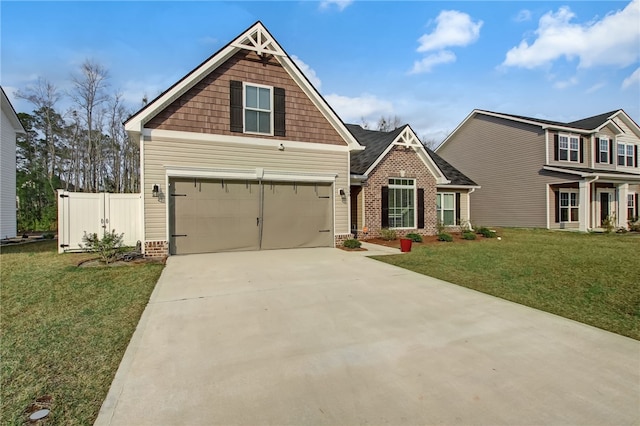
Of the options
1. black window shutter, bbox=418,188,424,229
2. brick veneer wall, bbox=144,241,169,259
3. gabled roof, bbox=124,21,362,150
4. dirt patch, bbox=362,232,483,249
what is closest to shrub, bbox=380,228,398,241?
dirt patch, bbox=362,232,483,249

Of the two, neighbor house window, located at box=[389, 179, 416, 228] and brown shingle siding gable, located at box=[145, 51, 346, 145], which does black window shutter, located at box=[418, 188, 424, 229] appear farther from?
brown shingle siding gable, located at box=[145, 51, 346, 145]

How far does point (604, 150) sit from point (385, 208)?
692 inches

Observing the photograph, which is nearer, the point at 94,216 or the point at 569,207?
the point at 94,216

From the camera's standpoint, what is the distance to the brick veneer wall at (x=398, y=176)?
13.9m

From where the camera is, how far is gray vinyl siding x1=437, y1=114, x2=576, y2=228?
739 inches

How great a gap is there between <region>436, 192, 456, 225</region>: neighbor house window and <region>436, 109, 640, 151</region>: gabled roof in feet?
24.3

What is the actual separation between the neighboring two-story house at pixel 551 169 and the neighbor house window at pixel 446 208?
5.91 meters

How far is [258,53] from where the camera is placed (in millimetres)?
10289

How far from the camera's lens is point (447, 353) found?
3.29 metres

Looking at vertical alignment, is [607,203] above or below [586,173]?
below

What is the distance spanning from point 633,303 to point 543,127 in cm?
1687

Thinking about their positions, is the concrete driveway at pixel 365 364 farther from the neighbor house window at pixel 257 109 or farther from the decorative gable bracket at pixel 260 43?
the decorative gable bracket at pixel 260 43

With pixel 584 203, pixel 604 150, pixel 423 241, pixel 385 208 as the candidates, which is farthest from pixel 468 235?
pixel 604 150

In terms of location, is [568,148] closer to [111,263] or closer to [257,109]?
[257,109]
